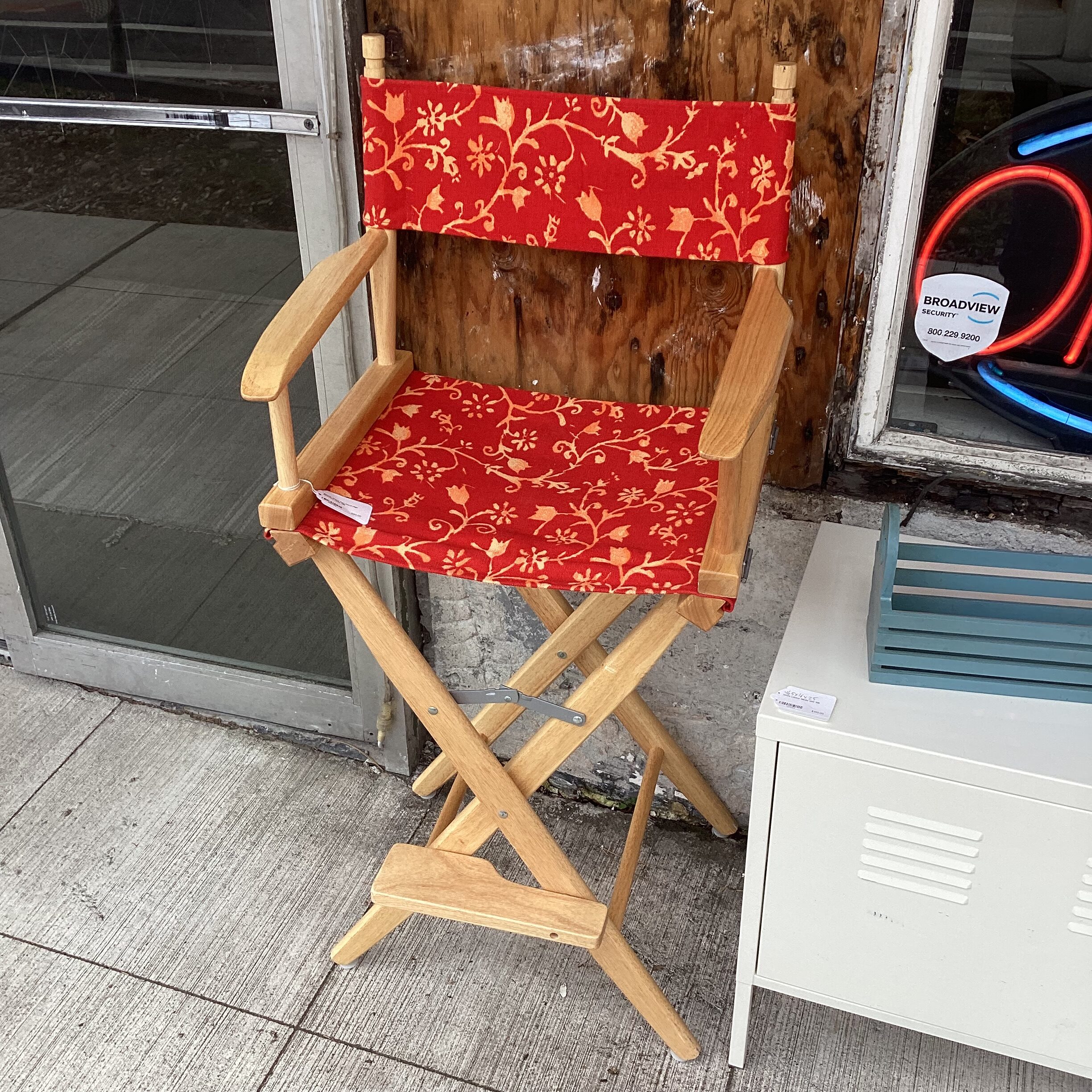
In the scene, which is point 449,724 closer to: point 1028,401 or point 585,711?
point 585,711

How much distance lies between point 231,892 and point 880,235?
4.79ft

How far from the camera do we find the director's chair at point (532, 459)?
1.38 m

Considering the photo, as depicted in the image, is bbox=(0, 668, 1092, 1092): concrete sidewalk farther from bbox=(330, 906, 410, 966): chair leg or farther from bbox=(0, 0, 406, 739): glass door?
bbox=(0, 0, 406, 739): glass door

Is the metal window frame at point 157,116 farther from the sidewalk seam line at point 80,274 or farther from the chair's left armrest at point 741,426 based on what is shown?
the chair's left armrest at point 741,426

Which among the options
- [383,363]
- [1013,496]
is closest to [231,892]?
[383,363]

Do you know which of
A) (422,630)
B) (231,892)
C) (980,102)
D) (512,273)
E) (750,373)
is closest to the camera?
(750,373)

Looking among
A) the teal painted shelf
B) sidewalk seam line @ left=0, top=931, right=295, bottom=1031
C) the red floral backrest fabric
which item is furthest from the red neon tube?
sidewalk seam line @ left=0, top=931, right=295, bottom=1031

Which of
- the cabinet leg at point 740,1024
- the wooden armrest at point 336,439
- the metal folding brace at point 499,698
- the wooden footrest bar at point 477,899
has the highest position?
the wooden armrest at point 336,439

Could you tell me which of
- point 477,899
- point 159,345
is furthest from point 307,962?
point 159,345

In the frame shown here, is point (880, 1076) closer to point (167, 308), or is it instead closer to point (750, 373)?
point (750, 373)

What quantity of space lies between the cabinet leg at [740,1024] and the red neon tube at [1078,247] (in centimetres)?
97

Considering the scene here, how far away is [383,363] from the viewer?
174 centimetres

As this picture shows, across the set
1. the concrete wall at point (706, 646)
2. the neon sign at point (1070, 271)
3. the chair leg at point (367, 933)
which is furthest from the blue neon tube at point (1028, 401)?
the chair leg at point (367, 933)

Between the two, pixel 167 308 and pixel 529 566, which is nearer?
pixel 529 566
